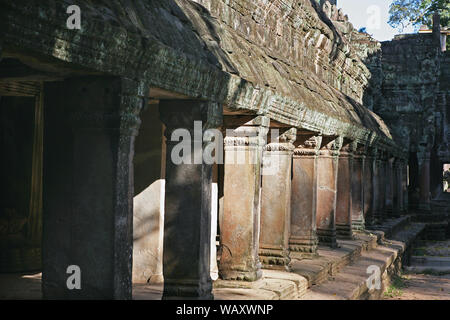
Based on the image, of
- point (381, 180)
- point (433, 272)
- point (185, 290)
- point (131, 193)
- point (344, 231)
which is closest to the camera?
point (131, 193)

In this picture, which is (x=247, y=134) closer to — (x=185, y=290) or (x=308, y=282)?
(x=185, y=290)

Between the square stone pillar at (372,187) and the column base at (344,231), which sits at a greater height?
the square stone pillar at (372,187)

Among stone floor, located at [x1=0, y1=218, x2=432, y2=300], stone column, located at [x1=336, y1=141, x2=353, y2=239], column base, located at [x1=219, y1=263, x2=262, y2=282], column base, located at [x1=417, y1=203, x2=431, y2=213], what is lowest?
stone floor, located at [x1=0, y1=218, x2=432, y2=300]

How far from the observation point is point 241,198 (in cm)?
775

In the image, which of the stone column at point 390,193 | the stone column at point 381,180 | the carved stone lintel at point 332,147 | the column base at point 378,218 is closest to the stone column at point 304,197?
the carved stone lintel at point 332,147

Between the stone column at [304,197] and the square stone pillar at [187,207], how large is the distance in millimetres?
4577

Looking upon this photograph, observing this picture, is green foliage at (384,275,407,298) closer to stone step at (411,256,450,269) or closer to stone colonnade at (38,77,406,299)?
stone step at (411,256,450,269)

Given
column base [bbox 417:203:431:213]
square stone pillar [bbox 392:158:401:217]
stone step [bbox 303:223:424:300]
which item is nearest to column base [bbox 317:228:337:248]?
stone step [bbox 303:223:424:300]

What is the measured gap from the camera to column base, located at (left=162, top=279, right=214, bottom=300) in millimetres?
6281

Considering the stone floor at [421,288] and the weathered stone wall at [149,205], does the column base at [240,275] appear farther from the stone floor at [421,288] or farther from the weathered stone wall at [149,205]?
the stone floor at [421,288]

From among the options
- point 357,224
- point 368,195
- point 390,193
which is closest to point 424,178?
point 390,193

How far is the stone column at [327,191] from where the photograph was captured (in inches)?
491

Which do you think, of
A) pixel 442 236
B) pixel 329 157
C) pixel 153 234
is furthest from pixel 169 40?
pixel 442 236

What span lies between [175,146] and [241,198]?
177 cm
